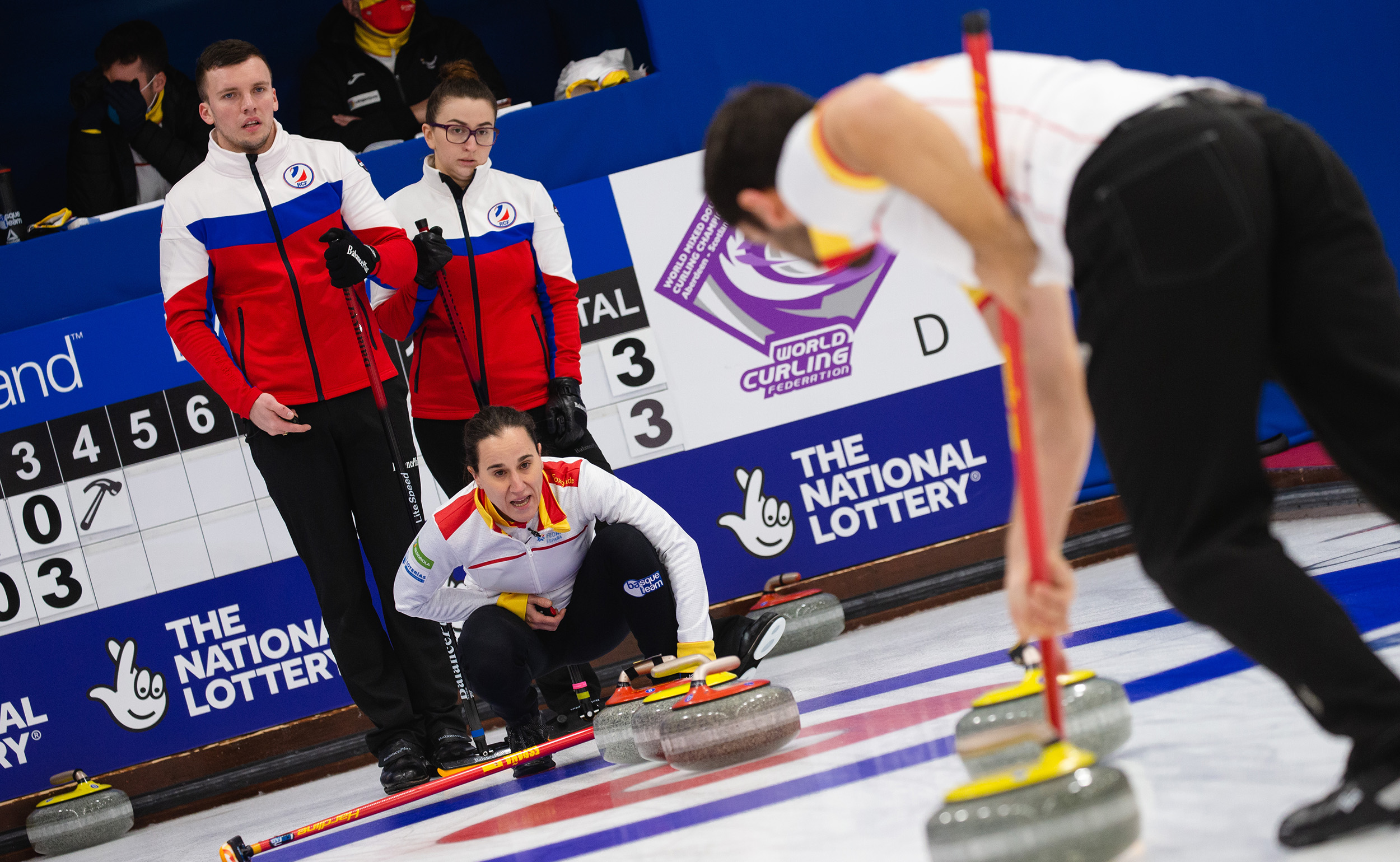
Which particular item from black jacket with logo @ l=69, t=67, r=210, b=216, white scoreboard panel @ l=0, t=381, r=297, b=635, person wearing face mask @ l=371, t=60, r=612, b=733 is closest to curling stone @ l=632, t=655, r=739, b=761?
person wearing face mask @ l=371, t=60, r=612, b=733

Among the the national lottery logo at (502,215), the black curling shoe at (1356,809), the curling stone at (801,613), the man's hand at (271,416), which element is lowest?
the curling stone at (801,613)

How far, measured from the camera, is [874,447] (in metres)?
4.99

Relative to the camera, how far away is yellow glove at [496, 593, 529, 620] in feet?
11.3

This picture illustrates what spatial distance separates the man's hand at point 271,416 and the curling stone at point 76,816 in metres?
1.72

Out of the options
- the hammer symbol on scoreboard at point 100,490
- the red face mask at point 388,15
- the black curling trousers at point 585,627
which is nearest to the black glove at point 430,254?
the black curling trousers at point 585,627

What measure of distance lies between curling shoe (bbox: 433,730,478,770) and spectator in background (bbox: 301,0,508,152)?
2631mm

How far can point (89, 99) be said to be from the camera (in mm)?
5098

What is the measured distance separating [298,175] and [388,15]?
1967 millimetres

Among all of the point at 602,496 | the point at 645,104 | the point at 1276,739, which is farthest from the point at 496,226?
the point at 1276,739

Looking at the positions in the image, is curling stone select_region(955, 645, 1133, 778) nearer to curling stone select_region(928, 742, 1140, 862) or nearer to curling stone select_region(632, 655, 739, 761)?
curling stone select_region(928, 742, 1140, 862)

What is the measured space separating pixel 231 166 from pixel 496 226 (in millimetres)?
788

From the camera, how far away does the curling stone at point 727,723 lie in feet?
8.20

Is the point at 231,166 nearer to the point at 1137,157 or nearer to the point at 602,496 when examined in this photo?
the point at 602,496

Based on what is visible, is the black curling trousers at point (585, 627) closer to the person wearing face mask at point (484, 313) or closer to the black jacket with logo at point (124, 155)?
the person wearing face mask at point (484, 313)
